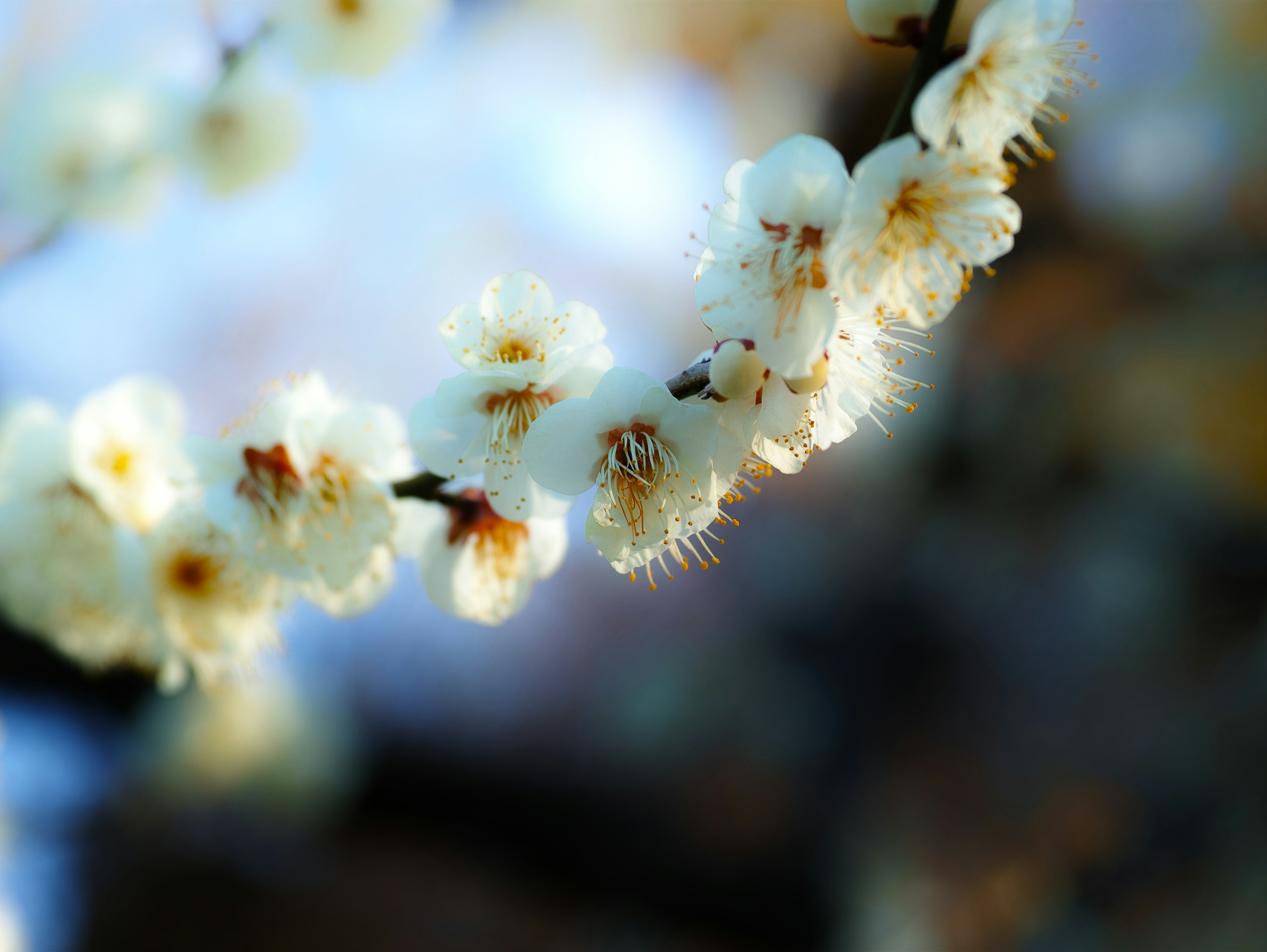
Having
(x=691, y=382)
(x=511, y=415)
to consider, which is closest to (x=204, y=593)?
(x=511, y=415)

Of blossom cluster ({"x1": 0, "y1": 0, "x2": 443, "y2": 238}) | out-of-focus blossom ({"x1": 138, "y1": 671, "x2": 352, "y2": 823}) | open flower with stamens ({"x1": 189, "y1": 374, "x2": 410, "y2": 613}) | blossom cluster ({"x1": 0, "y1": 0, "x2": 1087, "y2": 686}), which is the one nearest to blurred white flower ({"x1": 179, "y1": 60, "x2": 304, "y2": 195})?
blossom cluster ({"x1": 0, "y1": 0, "x2": 443, "y2": 238})

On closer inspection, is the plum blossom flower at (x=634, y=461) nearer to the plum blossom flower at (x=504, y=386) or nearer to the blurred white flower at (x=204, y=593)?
the plum blossom flower at (x=504, y=386)

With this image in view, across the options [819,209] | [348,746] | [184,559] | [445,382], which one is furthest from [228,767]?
[819,209]

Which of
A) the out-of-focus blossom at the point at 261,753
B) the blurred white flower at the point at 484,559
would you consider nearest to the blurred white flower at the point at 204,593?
the blurred white flower at the point at 484,559

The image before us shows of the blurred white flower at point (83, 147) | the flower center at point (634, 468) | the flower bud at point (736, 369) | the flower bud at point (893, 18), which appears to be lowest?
the flower center at point (634, 468)

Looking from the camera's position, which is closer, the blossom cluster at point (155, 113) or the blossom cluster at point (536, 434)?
the blossom cluster at point (536, 434)

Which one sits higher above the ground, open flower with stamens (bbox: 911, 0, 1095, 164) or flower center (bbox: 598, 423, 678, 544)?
open flower with stamens (bbox: 911, 0, 1095, 164)

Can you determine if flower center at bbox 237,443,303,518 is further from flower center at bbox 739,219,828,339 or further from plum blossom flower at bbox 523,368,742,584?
flower center at bbox 739,219,828,339
